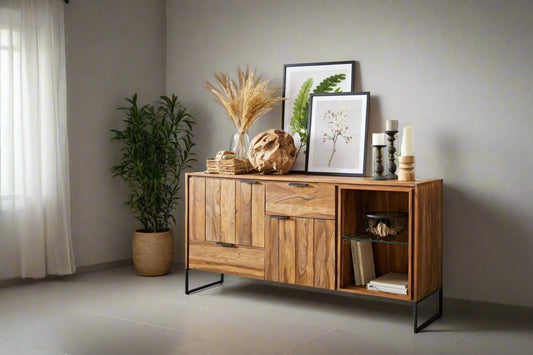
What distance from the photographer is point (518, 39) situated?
3754 millimetres

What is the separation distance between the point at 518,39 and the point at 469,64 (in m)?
0.32

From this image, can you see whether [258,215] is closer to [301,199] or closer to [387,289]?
[301,199]

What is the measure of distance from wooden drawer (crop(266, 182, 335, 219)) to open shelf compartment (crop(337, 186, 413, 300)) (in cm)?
9

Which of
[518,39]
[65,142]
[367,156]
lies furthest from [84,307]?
[518,39]

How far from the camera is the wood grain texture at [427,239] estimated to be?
3.52m

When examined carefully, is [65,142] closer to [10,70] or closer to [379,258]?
[10,70]

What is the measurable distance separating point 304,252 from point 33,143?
2192 mm

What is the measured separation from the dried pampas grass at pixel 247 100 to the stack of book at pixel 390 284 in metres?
1.52

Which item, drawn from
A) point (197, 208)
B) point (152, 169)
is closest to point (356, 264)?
point (197, 208)

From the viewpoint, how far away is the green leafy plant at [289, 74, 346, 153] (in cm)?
441

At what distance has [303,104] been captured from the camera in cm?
454

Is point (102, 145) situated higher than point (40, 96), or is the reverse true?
point (40, 96)

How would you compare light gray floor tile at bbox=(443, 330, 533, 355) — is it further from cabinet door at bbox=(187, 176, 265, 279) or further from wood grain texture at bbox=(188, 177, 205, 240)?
wood grain texture at bbox=(188, 177, 205, 240)

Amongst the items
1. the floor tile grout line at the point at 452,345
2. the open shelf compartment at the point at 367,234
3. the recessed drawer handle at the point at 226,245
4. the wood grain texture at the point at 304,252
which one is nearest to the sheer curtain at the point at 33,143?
the recessed drawer handle at the point at 226,245
